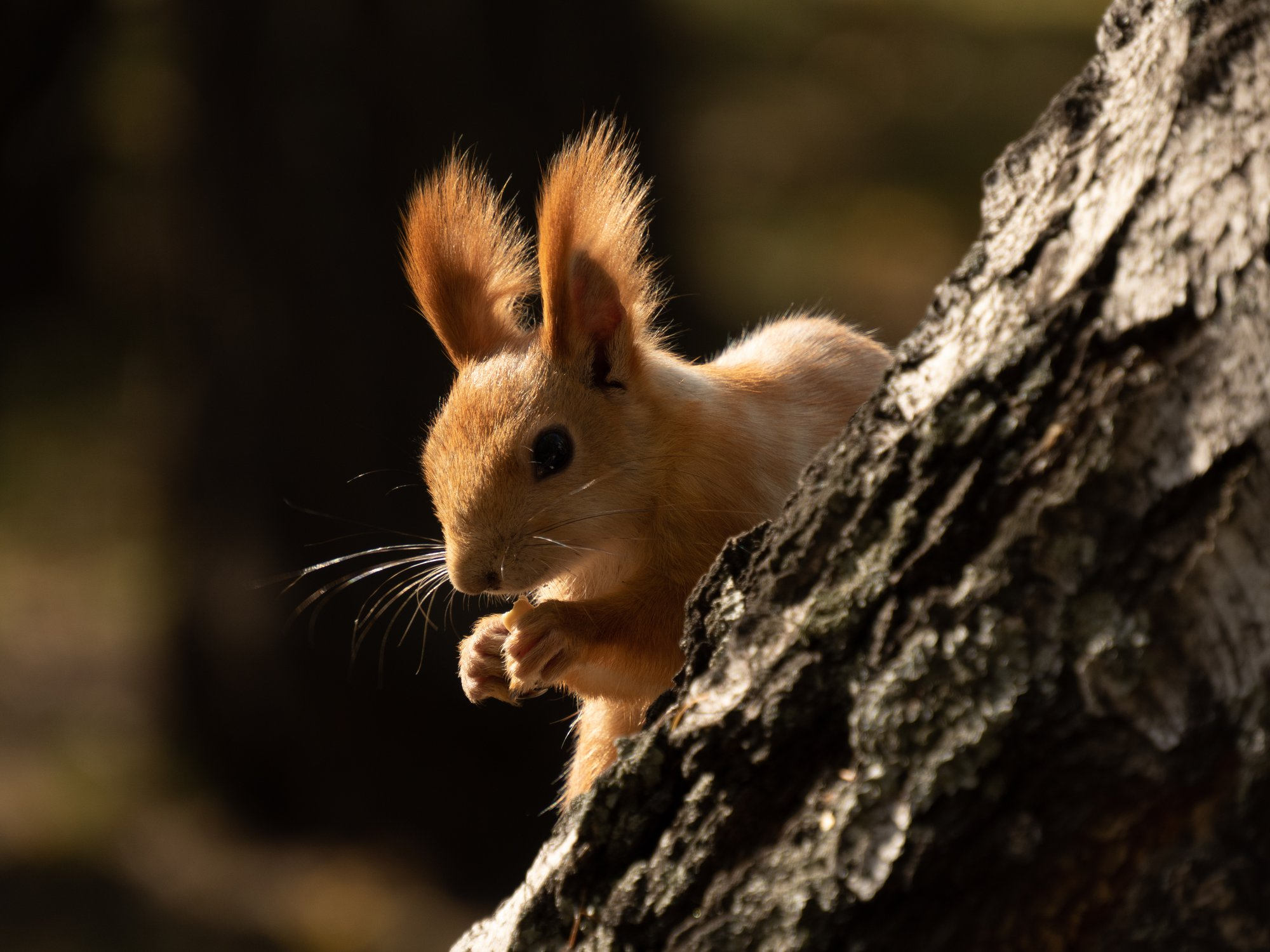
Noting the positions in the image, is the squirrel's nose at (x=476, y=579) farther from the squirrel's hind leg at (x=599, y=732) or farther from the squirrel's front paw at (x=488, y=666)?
the squirrel's hind leg at (x=599, y=732)

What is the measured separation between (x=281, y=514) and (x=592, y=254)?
267 centimetres

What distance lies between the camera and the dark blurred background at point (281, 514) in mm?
3939

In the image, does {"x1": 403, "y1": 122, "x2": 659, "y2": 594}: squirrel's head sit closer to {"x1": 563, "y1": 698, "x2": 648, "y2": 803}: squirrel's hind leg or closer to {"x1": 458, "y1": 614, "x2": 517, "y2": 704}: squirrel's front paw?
{"x1": 458, "y1": 614, "x2": 517, "y2": 704}: squirrel's front paw

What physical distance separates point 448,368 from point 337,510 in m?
0.55

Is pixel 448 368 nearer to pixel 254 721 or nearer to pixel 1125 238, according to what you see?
pixel 254 721

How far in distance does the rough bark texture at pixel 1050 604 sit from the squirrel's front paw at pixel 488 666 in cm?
77

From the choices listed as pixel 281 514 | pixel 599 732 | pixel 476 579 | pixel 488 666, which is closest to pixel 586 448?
pixel 476 579

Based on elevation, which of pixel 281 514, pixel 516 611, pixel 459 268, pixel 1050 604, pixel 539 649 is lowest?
pixel 1050 604

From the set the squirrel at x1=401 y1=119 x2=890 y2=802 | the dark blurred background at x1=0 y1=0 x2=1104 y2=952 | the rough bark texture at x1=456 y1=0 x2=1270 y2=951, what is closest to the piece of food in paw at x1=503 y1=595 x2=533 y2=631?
the squirrel at x1=401 y1=119 x2=890 y2=802

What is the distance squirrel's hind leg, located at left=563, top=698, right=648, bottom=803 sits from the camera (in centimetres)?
190

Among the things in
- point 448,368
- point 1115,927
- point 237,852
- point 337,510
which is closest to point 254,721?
point 237,852

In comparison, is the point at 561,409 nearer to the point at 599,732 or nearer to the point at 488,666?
the point at 488,666

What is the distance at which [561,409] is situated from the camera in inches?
68.9

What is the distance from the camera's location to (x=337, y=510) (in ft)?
13.2
